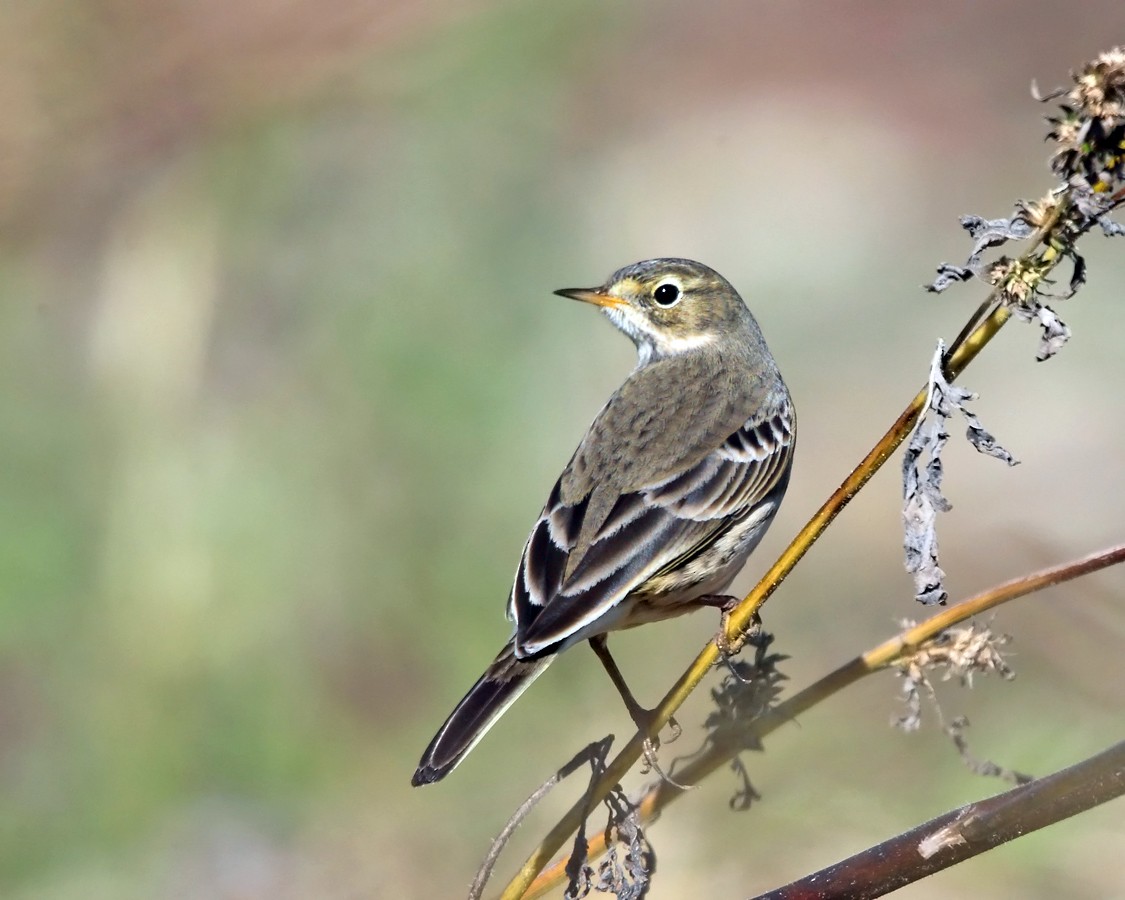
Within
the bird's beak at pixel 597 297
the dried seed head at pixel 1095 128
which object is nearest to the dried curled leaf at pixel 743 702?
the dried seed head at pixel 1095 128

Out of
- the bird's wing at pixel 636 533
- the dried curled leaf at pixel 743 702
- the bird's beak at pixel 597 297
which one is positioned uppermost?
the bird's beak at pixel 597 297

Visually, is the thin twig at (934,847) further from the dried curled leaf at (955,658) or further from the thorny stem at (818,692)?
the dried curled leaf at (955,658)

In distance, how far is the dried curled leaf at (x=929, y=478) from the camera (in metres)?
2.57

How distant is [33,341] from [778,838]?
21.9 feet

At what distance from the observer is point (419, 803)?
6027mm

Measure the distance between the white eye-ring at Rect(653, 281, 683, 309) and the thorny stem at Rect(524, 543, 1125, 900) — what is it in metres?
2.84

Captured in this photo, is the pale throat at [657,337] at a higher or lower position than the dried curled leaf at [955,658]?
higher

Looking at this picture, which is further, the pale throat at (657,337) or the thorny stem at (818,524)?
the pale throat at (657,337)

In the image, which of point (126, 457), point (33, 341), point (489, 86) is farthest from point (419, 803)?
point (489, 86)

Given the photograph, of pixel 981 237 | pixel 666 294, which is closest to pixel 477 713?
pixel 981 237

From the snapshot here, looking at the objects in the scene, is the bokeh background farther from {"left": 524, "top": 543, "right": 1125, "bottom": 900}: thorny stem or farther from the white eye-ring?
the white eye-ring

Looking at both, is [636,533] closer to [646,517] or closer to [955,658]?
[646,517]

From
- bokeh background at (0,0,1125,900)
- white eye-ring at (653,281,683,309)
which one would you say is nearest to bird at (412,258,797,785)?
white eye-ring at (653,281,683,309)

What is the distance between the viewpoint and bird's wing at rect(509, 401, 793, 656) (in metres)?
3.77
